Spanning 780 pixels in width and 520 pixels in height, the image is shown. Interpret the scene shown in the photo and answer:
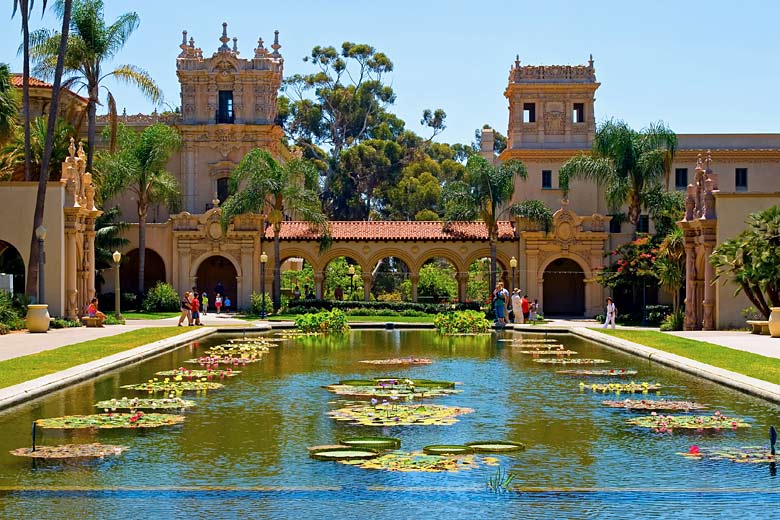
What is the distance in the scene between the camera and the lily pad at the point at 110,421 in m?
15.1

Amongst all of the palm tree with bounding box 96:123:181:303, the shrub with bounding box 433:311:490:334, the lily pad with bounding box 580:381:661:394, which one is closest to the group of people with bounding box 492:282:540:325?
the shrub with bounding box 433:311:490:334

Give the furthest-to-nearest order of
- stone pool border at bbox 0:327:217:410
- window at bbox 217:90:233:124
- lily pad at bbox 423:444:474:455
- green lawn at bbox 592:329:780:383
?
window at bbox 217:90:233:124
green lawn at bbox 592:329:780:383
stone pool border at bbox 0:327:217:410
lily pad at bbox 423:444:474:455

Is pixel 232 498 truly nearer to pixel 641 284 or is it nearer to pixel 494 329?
pixel 494 329

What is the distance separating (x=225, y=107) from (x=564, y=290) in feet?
67.0

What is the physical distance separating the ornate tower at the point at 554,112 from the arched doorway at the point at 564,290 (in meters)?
6.75

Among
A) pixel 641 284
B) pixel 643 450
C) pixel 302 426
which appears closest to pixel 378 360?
pixel 302 426

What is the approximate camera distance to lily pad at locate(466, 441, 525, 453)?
523 inches

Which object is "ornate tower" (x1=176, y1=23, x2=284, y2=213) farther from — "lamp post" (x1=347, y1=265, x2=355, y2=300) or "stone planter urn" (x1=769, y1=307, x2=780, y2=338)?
"stone planter urn" (x1=769, y1=307, x2=780, y2=338)

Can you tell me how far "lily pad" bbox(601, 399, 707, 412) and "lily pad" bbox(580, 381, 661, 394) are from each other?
4.62ft

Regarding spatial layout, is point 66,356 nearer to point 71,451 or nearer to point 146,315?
point 71,451

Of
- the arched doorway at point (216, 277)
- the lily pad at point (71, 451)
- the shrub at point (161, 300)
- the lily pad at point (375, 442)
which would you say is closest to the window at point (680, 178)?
the arched doorway at point (216, 277)

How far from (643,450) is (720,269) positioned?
23.7 meters

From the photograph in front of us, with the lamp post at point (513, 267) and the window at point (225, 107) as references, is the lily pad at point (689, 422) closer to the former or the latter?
the lamp post at point (513, 267)

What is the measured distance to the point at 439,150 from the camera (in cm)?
9388
